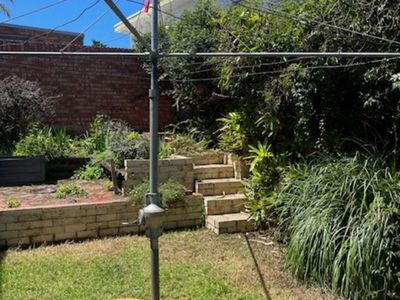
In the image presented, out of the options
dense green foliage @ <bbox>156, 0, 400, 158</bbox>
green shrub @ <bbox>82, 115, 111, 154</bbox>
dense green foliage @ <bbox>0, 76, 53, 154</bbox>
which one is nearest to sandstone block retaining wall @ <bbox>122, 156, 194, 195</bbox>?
dense green foliage @ <bbox>156, 0, 400, 158</bbox>

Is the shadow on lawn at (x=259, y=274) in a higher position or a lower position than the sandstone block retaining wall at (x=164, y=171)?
lower

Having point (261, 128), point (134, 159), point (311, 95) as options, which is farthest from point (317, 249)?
point (134, 159)

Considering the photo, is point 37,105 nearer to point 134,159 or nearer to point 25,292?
point 134,159

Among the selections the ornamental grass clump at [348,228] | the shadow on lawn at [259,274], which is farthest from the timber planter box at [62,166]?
the ornamental grass clump at [348,228]

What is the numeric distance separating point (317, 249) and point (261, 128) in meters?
2.56

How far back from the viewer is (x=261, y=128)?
21.4ft

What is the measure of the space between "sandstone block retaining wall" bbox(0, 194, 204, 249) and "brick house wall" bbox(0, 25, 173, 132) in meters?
4.10

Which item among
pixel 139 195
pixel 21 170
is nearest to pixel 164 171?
pixel 139 195

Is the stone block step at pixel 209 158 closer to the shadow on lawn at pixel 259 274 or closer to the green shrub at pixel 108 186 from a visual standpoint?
the green shrub at pixel 108 186

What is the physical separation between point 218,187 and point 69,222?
7.12 ft

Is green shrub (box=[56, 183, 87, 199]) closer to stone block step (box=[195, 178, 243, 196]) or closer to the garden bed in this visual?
the garden bed

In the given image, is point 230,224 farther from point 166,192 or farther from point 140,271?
point 140,271

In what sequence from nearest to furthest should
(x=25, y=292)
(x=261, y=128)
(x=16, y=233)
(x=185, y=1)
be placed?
(x=25, y=292) < (x=16, y=233) < (x=261, y=128) < (x=185, y=1)

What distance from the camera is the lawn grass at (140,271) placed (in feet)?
13.5
